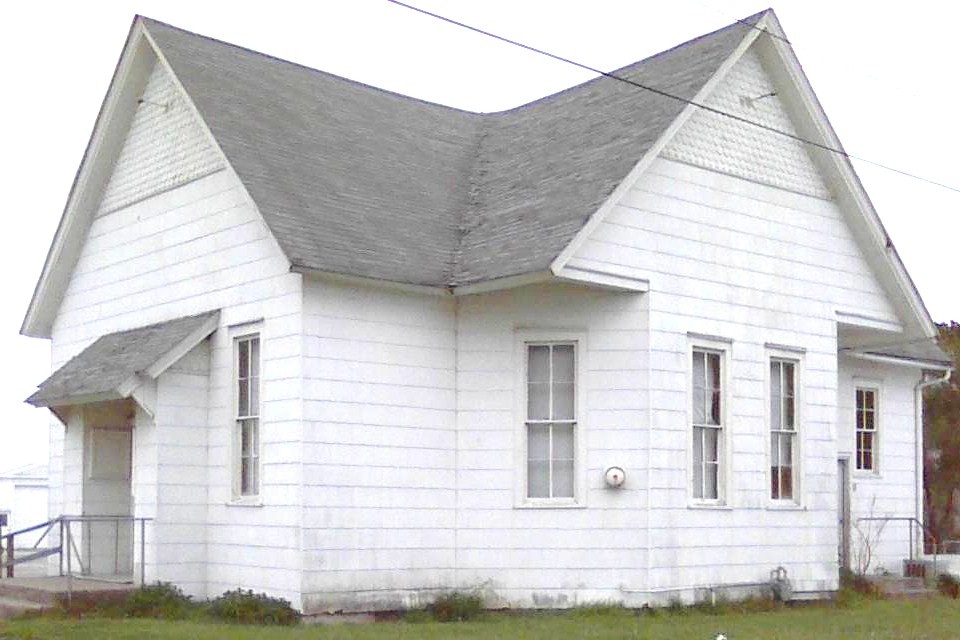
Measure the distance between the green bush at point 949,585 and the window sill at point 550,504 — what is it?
7.94 meters

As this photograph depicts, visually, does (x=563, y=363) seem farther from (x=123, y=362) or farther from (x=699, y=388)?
(x=123, y=362)

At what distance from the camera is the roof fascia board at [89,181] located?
2080cm

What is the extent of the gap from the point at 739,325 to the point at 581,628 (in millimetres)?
5482

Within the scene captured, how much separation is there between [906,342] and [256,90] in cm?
1107

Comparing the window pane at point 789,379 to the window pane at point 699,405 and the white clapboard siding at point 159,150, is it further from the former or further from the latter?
the white clapboard siding at point 159,150

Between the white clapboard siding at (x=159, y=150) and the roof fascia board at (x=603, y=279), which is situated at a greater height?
the white clapboard siding at (x=159, y=150)

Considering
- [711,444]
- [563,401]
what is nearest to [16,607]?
[563,401]

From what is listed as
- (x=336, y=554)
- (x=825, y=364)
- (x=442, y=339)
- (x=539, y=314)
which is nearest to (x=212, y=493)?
(x=336, y=554)

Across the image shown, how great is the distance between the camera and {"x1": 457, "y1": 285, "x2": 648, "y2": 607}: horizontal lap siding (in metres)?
18.4

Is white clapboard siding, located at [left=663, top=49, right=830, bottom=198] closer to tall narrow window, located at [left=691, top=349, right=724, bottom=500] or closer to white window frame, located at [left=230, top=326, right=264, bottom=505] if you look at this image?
tall narrow window, located at [left=691, top=349, right=724, bottom=500]

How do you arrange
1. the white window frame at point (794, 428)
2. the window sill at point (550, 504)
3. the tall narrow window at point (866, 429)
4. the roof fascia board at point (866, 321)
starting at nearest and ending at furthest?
1. the window sill at point (550, 504)
2. the white window frame at point (794, 428)
3. the roof fascia board at point (866, 321)
4. the tall narrow window at point (866, 429)

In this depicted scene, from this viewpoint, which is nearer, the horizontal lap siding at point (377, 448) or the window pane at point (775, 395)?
the horizontal lap siding at point (377, 448)

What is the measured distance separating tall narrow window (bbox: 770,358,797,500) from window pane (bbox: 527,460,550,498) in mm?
→ 3588

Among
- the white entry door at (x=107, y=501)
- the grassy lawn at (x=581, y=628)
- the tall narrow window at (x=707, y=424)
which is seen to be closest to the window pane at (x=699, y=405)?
the tall narrow window at (x=707, y=424)
